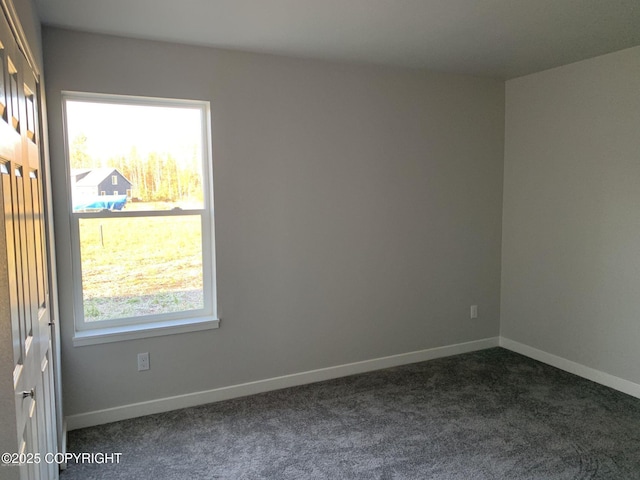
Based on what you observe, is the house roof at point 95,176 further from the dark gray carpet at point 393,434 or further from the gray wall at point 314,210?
the dark gray carpet at point 393,434

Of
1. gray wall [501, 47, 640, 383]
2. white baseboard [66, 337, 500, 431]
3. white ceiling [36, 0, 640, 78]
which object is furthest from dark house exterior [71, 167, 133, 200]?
gray wall [501, 47, 640, 383]

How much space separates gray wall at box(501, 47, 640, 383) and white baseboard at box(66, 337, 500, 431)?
691 mm

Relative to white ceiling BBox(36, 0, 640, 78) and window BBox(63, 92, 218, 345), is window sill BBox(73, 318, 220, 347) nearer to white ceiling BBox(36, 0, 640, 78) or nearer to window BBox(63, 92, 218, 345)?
window BBox(63, 92, 218, 345)

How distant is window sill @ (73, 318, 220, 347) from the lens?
292cm

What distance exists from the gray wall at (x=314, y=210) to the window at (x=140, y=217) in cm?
11

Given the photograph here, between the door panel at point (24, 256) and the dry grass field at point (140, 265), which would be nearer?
the door panel at point (24, 256)

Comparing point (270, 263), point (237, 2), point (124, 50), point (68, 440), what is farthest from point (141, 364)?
point (237, 2)

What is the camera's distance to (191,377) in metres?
3.24

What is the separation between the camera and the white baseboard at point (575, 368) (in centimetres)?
337

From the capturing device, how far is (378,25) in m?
2.75

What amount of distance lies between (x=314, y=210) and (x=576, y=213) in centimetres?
211

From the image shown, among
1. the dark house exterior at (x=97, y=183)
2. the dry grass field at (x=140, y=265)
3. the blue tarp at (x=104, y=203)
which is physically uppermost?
the dark house exterior at (x=97, y=183)
